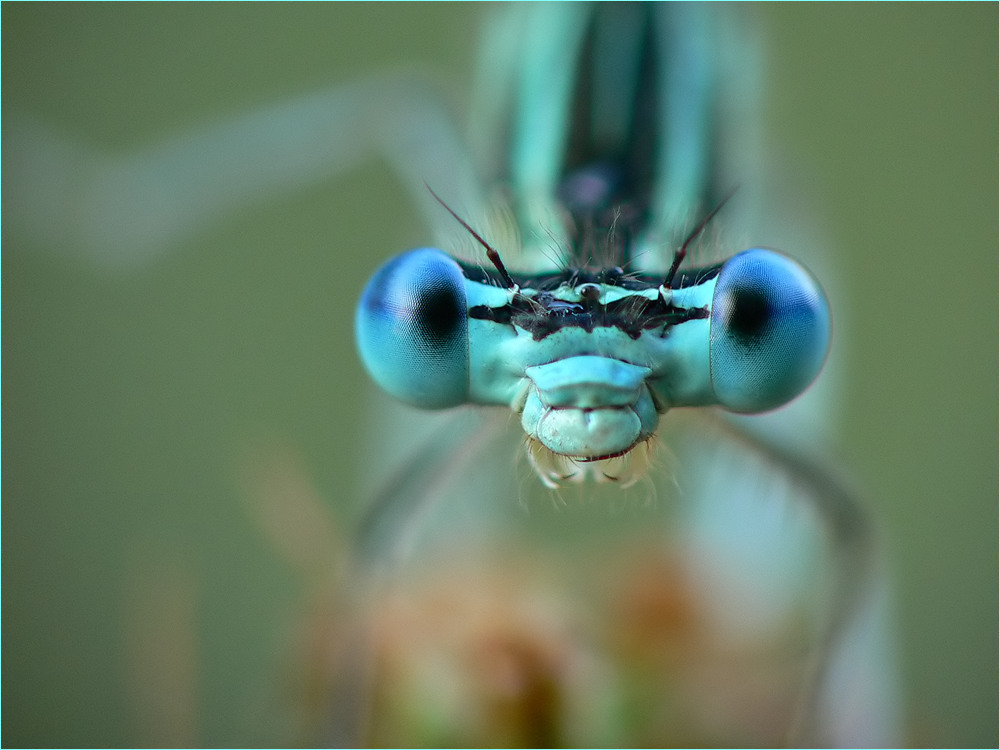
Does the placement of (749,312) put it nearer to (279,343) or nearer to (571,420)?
(571,420)

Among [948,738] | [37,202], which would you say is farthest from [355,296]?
[948,738]

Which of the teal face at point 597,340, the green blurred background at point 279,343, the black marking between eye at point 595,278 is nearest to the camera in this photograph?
the teal face at point 597,340

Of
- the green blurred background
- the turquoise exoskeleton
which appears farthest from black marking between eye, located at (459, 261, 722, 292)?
the green blurred background

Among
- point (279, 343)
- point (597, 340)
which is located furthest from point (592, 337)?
point (279, 343)

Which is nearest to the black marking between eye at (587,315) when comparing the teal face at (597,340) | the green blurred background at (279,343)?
the teal face at (597,340)

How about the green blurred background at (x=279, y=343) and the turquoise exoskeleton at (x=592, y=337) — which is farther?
the green blurred background at (x=279, y=343)

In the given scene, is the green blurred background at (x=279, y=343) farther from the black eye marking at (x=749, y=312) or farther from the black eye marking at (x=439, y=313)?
the black eye marking at (x=749, y=312)
